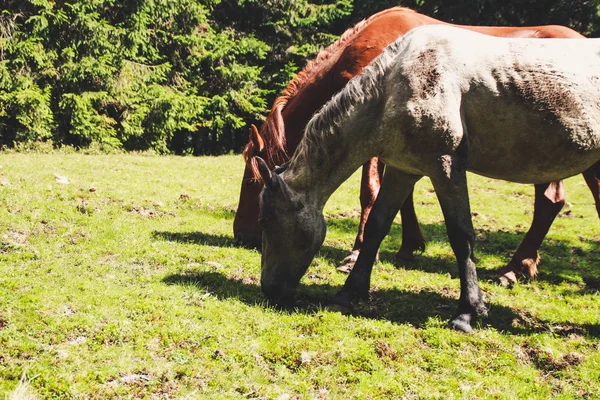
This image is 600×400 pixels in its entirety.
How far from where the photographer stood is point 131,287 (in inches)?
206

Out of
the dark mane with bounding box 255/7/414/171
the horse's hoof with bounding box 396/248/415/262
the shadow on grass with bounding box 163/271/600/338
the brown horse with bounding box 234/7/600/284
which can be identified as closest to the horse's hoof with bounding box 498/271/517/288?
the brown horse with bounding box 234/7/600/284

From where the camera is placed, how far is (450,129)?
4.78 m

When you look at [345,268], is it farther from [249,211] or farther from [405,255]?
[249,211]

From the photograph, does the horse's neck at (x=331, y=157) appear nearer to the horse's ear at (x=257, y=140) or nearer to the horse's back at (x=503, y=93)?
the horse's back at (x=503, y=93)

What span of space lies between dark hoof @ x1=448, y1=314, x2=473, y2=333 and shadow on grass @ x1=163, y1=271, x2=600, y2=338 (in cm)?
22

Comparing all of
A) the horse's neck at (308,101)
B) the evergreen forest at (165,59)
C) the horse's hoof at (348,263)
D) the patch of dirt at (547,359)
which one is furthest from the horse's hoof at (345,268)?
the evergreen forest at (165,59)

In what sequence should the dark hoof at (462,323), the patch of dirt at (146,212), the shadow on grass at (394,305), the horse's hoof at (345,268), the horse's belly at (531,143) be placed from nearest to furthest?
the dark hoof at (462,323) < the horse's belly at (531,143) < the shadow on grass at (394,305) < the horse's hoof at (345,268) < the patch of dirt at (146,212)

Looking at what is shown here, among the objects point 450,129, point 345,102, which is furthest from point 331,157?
point 450,129

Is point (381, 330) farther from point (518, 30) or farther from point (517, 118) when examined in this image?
point (518, 30)

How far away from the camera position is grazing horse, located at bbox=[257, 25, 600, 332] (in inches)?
191

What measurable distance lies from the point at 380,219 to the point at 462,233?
0.98 meters

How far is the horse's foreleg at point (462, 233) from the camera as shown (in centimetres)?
490

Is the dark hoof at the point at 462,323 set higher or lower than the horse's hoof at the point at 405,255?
higher

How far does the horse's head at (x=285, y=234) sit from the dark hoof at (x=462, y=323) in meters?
1.49
